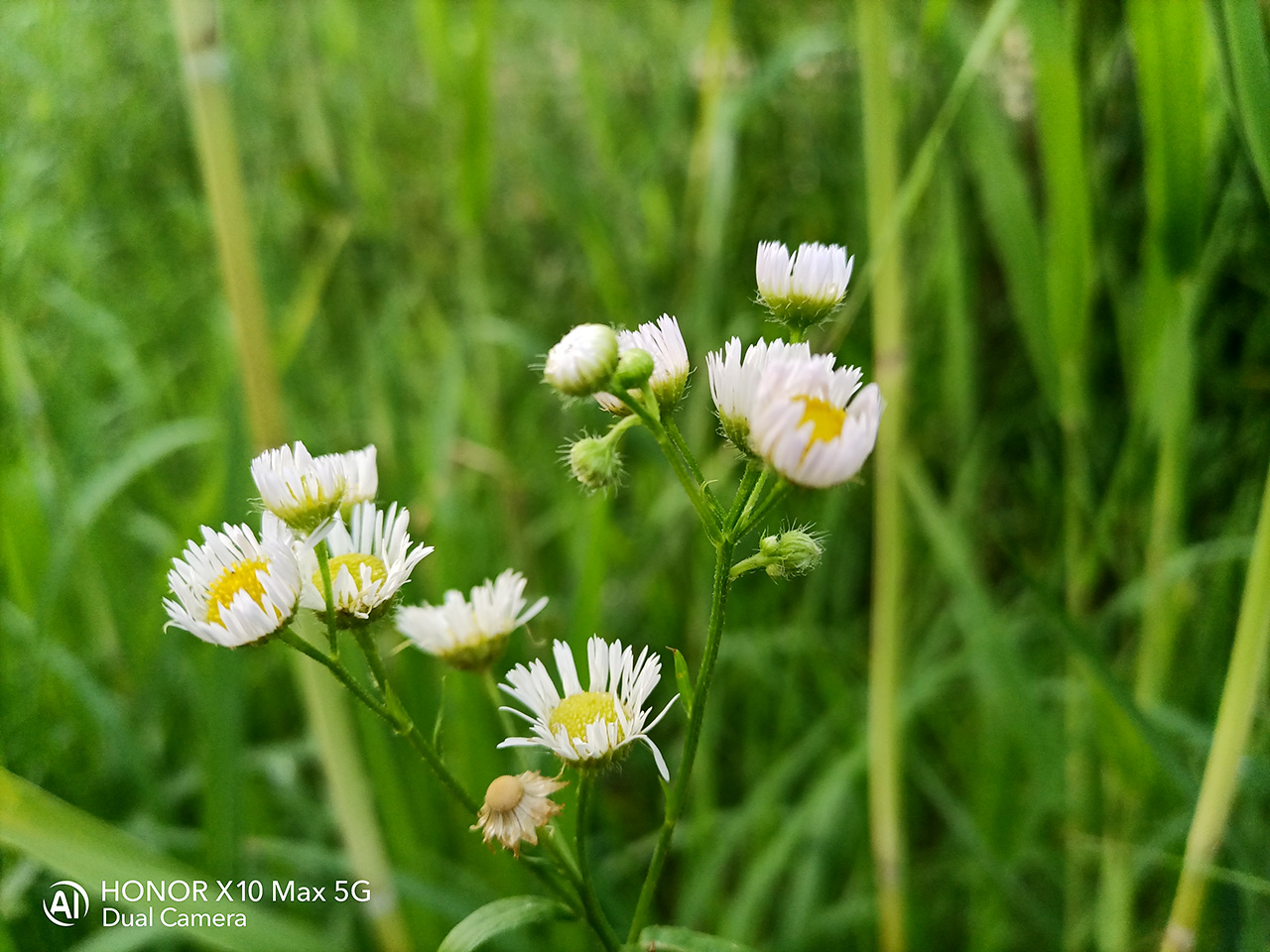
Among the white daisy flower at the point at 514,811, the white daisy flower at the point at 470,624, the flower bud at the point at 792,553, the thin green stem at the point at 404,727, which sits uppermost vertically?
the flower bud at the point at 792,553

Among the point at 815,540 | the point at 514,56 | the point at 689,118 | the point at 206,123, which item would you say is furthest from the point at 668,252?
the point at 815,540

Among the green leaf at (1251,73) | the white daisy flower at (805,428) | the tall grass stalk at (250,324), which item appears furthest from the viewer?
the tall grass stalk at (250,324)

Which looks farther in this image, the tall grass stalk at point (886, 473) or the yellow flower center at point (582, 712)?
the tall grass stalk at point (886, 473)

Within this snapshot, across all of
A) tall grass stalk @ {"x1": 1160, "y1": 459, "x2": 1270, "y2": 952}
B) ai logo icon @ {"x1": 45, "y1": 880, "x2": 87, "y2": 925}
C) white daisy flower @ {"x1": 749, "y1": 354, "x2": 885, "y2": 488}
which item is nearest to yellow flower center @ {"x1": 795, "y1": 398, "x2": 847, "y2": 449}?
white daisy flower @ {"x1": 749, "y1": 354, "x2": 885, "y2": 488}

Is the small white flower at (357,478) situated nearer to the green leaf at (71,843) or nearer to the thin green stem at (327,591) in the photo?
the thin green stem at (327,591)

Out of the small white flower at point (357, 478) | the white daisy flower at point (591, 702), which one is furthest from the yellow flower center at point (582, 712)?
the small white flower at point (357, 478)

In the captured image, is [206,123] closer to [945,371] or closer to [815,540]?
[815,540]
